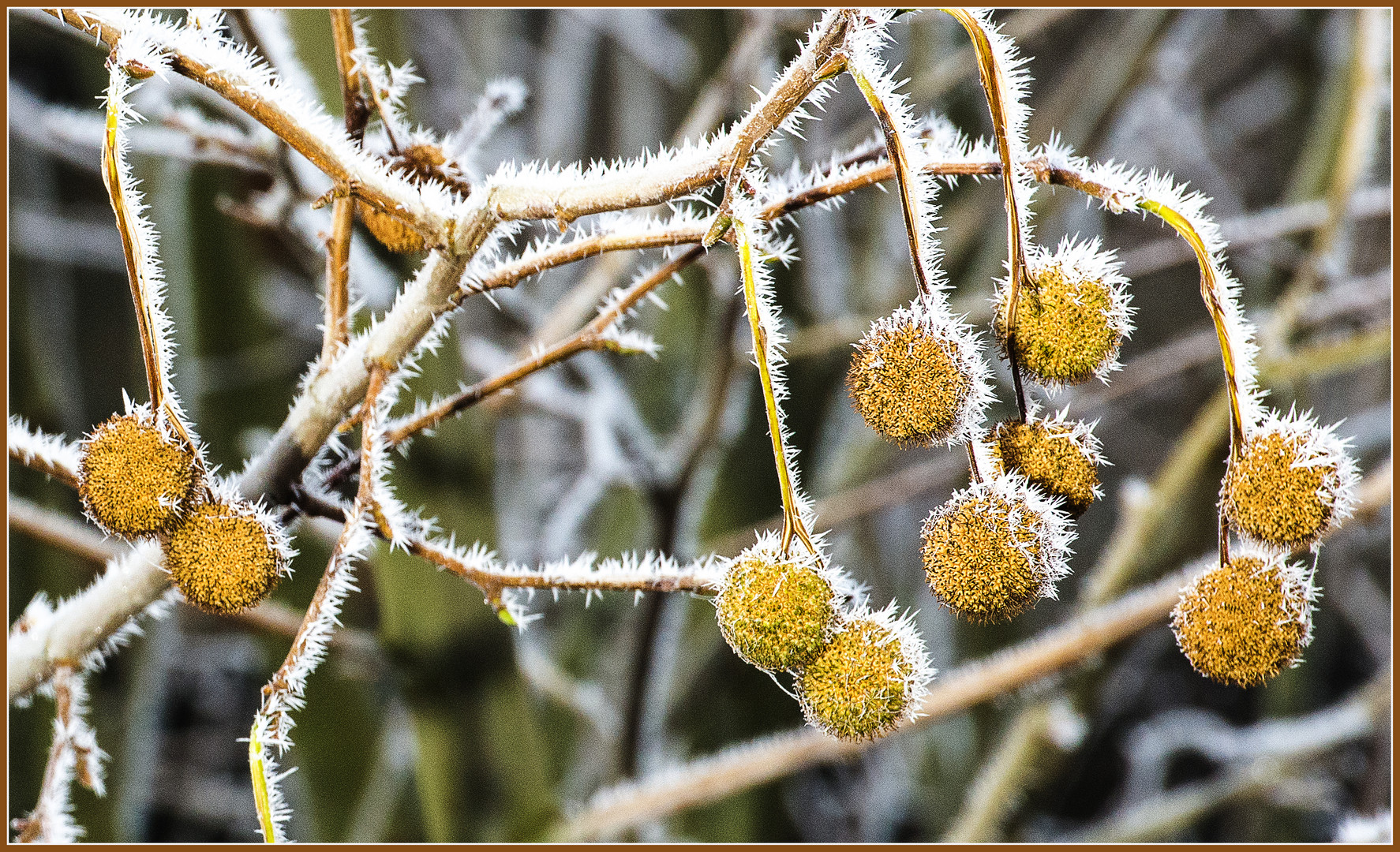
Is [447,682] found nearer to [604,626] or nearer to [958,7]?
[958,7]

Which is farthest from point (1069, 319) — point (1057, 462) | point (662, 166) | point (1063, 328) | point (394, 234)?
point (394, 234)

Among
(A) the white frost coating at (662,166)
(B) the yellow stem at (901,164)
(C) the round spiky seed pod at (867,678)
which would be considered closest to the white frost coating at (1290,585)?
(C) the round spiky seed pod at (867,678)

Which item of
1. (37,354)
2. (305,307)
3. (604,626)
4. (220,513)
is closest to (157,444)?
(220,513)

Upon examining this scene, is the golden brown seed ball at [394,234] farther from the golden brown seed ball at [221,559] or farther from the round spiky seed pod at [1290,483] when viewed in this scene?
the round spiky seed pod at [1290,483]

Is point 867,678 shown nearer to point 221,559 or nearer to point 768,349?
point 768,349

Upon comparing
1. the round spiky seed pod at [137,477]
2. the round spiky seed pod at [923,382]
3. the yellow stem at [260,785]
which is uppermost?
the round spiky seed pod at [137,477]

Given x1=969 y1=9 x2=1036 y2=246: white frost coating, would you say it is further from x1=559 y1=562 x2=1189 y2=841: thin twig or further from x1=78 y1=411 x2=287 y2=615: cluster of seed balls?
x1=559 y1=562 x2=1189 y2=841: thin twig

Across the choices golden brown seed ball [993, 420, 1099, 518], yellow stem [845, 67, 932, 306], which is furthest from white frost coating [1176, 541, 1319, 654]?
yellow stem [845, 67, 932, 306]
